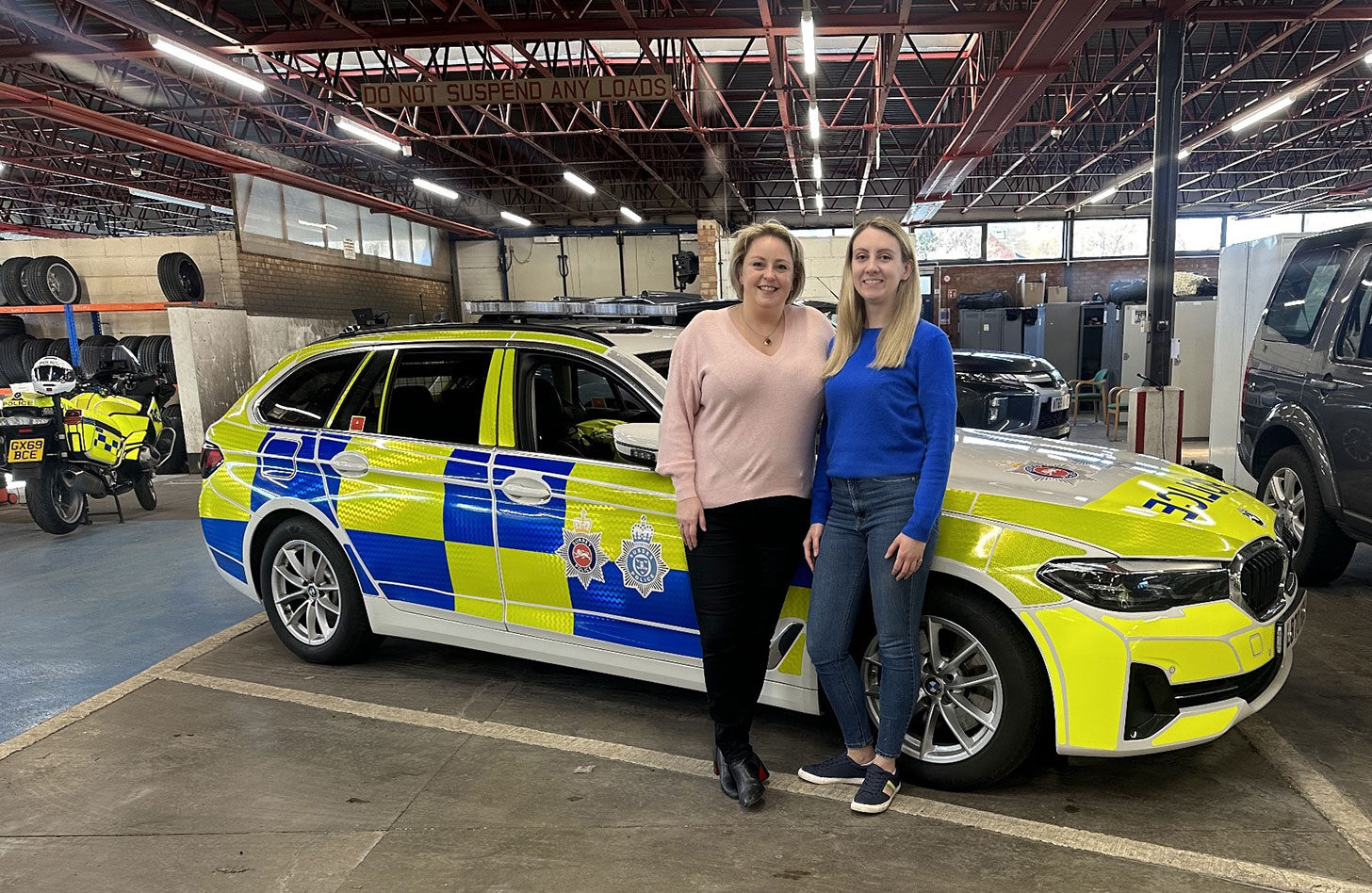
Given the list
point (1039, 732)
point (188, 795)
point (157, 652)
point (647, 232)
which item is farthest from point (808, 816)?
point (647, 232)

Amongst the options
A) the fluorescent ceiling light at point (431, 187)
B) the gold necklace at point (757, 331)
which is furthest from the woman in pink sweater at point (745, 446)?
the fluorescent ceiling light at point (431, 187)

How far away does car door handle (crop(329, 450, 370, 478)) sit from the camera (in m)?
3.61

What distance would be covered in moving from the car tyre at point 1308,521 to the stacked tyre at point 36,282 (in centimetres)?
1366

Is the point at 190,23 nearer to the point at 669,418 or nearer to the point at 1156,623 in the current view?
the point at 669,418

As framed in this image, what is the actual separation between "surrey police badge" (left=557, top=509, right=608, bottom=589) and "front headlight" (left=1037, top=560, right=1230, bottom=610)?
146cm

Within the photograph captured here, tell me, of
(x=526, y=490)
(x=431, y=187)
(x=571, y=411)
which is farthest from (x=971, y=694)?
(x=431, y=187)

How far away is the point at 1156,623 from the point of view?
2379 mm

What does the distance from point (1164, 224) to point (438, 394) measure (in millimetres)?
7241

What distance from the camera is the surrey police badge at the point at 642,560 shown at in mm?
2930

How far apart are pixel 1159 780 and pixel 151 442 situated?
8547 mm

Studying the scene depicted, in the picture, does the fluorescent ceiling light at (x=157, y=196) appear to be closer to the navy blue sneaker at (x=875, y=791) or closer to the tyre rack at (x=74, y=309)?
the tyre rack at (x=74, y=309)

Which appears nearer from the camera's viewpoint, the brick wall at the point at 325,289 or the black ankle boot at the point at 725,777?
the black ankle boot at the point at 725,777

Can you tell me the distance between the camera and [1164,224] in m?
7.94

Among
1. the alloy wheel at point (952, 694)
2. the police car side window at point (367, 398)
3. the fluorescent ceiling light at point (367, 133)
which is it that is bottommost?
the alloy wheel at point (952, 694)
